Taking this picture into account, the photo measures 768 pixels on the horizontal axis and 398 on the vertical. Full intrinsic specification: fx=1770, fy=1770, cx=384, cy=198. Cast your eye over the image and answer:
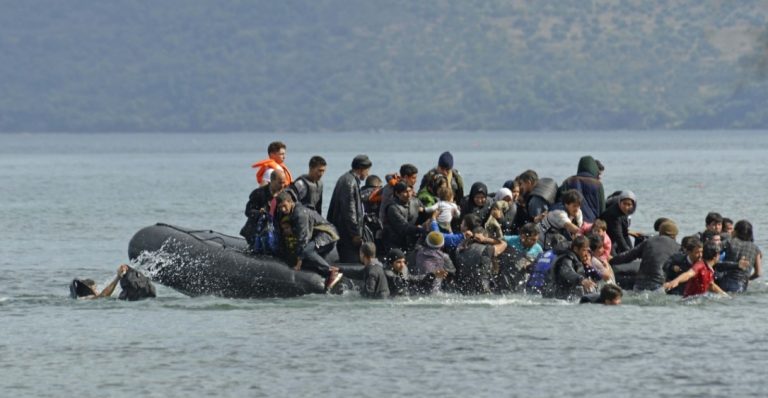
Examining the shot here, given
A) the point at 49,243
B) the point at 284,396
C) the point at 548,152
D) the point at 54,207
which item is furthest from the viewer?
the point at 548,152

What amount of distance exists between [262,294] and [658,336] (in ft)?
18.3

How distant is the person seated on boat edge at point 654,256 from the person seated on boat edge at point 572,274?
1.01m

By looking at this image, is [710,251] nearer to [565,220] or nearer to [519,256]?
[565,220]

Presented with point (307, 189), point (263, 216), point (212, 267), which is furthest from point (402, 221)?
point (212, 267)

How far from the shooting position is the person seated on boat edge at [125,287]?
24.1 meters

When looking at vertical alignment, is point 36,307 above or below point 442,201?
below

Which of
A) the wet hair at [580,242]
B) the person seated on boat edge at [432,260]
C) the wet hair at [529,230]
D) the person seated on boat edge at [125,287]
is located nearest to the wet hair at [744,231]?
the wet hair at [580,242]

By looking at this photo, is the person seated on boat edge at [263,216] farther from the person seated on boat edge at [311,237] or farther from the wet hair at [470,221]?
the wet hair at [470,221]

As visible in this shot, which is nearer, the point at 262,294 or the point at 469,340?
the point at 469,340

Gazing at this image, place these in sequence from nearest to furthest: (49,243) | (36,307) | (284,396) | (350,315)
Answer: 1. (284,396)
2. (350,315)
3. (36,307)
4. (49,243)

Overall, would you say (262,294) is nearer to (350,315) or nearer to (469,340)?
(350,315)

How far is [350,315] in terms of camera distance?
75.7 feet

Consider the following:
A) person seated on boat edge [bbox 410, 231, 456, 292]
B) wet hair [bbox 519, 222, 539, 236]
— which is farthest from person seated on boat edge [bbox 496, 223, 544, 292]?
person seated on boat edge [bbox 410, 231, 456, 292]

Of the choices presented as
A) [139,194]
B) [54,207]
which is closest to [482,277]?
[54,207]
